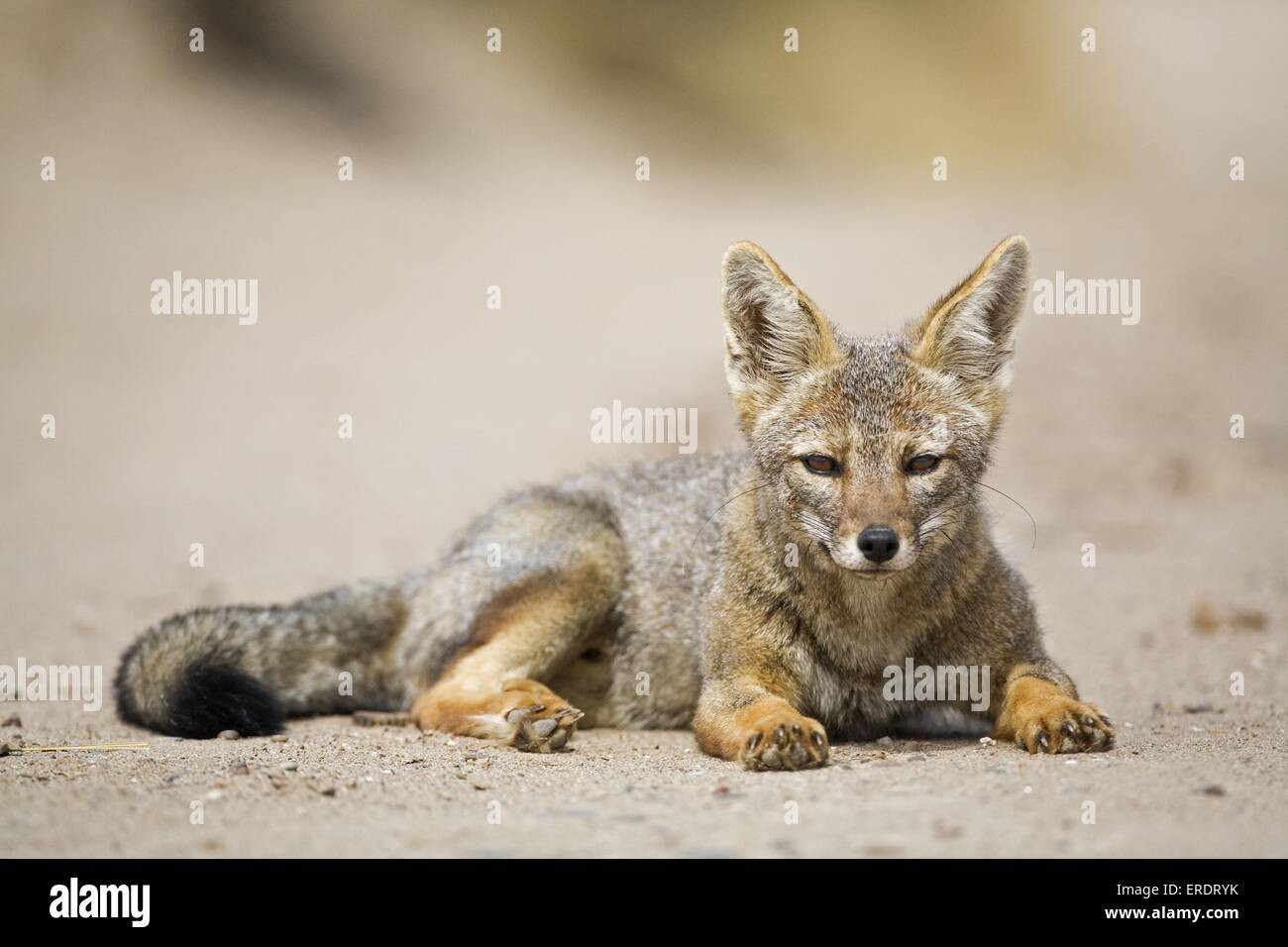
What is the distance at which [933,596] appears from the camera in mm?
5902

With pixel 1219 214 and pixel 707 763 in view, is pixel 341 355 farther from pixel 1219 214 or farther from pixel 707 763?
pixel 707 763

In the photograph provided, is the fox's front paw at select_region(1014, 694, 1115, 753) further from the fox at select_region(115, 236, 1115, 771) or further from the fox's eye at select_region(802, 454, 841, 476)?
the fox's eye at select_region(802, 454, 841, 476)

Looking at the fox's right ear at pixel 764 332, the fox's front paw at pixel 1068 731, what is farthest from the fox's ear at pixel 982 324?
the fox's front paw at pixel 1068 731

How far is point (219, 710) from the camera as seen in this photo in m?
6.34

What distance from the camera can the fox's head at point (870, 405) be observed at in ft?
17.9

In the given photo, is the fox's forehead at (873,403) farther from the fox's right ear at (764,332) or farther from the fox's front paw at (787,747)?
the fox's front paw at (787,747)

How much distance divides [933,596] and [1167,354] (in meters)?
12.6

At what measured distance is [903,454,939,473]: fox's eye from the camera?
5598 millimetres

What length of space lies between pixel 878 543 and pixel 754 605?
106 centimetres

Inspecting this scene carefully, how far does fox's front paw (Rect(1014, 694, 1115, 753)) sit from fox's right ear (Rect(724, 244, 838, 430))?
1.83m

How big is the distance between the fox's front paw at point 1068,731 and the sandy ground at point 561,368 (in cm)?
10

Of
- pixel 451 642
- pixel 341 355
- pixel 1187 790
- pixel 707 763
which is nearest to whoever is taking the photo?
pixel 1187 790

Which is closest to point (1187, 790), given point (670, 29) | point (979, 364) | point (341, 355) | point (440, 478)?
point (979, 364)

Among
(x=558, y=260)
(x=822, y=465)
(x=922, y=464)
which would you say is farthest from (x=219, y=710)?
(x=558, y=260)
